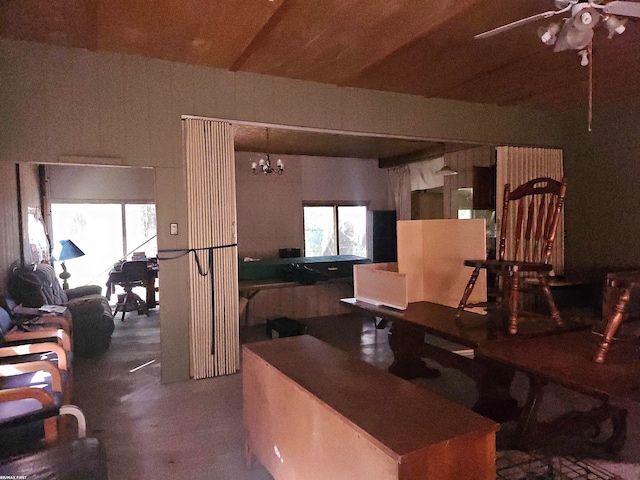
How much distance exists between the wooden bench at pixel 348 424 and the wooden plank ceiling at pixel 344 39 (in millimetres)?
2301

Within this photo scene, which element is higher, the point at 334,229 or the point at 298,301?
the point at 334,229

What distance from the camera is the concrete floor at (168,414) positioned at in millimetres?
2486

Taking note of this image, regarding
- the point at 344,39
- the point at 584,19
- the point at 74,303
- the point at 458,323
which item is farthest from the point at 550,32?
the point at 74,303

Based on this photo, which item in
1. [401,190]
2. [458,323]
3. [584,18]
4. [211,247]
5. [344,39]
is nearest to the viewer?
[584,18]

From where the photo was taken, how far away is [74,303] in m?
4.78

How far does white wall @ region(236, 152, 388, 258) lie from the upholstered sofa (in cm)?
313

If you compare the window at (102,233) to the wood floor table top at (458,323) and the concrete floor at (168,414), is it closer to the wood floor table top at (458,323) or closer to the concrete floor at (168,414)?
the concrete floor at (168,414)

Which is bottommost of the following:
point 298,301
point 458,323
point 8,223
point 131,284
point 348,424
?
A: point 298,301

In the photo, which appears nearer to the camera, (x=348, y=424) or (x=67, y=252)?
(x=348, y=424)

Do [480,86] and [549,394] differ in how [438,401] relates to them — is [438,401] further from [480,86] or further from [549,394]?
[480,86]

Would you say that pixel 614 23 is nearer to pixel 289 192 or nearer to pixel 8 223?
pixel 8 223

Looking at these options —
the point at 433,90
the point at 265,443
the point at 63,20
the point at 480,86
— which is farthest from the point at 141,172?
the point at 265,443

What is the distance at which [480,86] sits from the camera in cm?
472

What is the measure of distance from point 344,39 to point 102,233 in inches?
235
